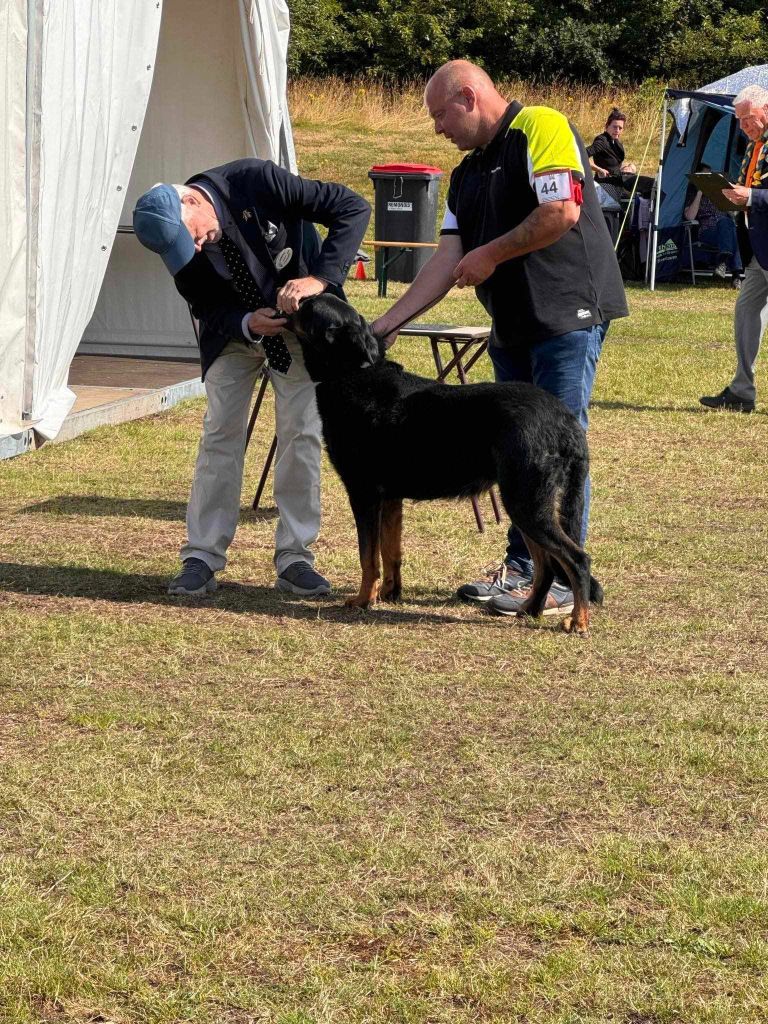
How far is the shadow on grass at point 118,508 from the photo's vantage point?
6.49m

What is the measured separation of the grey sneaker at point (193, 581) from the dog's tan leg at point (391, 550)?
687mm

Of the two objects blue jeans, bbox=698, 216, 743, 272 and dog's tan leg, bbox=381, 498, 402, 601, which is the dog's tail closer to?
dog's tan leg, bbox=381, 498, 402, 601

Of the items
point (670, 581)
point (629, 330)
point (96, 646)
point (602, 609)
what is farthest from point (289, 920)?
point (629, 330)

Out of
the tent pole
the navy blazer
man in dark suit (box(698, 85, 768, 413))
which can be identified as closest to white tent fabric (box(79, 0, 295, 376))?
man in dark suit (box(698, 85, 768, 413))

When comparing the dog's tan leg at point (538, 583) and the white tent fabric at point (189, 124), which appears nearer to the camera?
the dog's tan leg at point (538, 583)

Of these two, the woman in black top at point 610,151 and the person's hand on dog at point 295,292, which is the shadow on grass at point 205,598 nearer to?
the person's hand on dog at point 295,292

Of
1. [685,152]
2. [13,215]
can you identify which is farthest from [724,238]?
[13,215]

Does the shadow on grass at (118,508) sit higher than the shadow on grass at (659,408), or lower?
higher

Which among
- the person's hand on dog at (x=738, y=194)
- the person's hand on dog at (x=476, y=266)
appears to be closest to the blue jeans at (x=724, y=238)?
the person's hand on dog at (x=738, y=194)

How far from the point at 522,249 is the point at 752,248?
200 inches

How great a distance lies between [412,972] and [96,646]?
7.44ft

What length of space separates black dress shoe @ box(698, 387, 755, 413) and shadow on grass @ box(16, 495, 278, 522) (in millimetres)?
4206

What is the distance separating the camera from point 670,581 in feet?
18.1

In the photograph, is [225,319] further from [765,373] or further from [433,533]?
[765,373]
